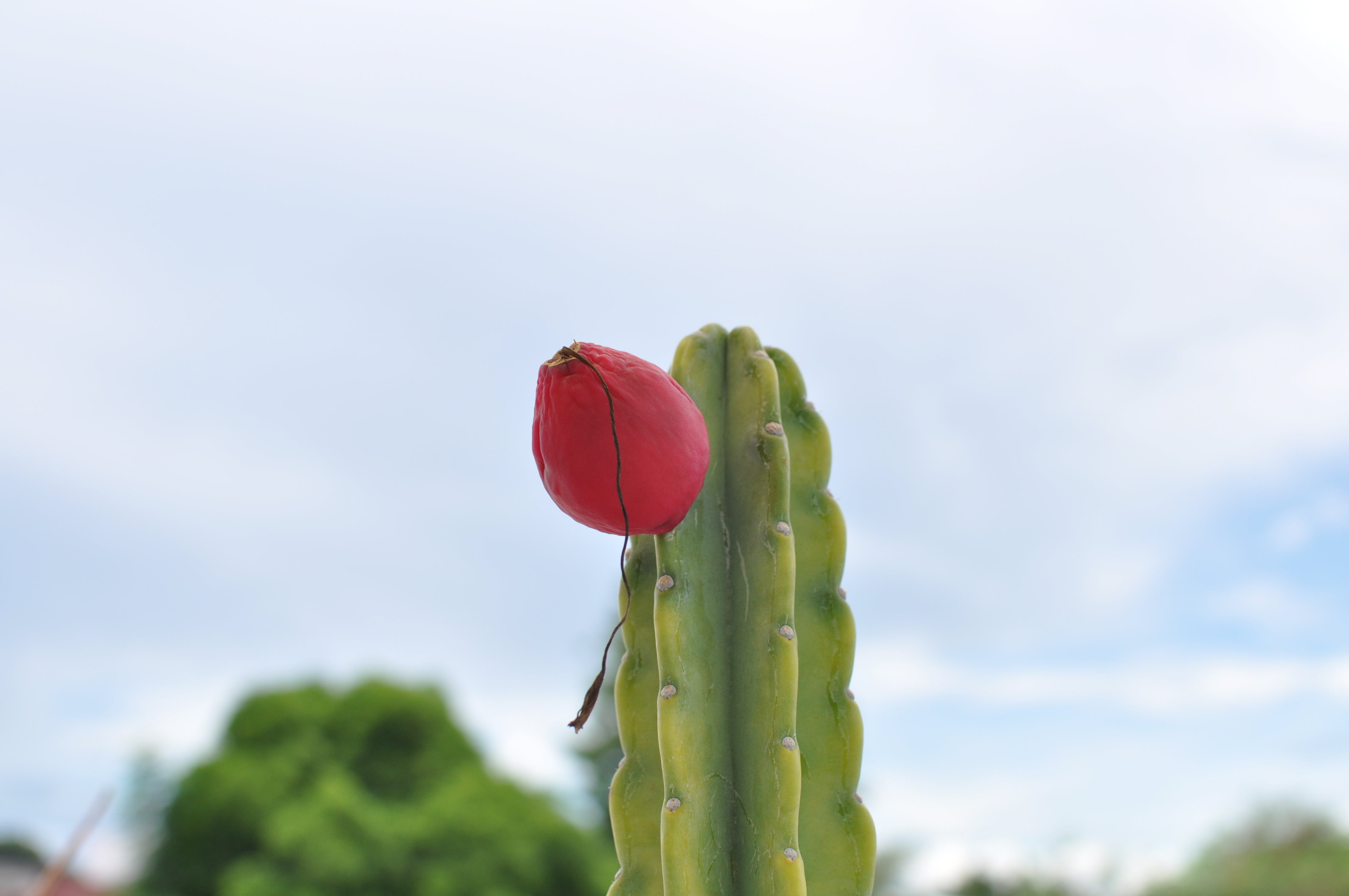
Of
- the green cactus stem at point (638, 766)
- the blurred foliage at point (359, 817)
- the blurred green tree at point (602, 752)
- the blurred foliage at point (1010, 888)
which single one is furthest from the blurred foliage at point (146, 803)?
the green cactus stem at point (638, 766)

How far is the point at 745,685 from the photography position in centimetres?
153

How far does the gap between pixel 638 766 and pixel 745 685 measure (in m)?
0.20

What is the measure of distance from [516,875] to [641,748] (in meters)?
8.40

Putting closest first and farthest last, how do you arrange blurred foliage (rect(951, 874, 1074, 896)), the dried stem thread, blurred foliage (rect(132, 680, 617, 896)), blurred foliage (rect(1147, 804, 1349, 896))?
1. the dried stem thread
2. blurred foliage (rect(132, 680, 617, 896))
3. blurred foliage (rect(951, 874, 1074, 896))
4. blurred foliage (rect(1147, 804, 1349, 896))

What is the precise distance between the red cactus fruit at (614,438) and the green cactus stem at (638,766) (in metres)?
0.18

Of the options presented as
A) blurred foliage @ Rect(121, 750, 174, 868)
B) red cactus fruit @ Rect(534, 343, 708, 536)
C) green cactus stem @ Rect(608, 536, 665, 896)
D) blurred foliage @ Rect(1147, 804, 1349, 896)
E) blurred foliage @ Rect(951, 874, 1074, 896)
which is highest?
blurred foliage @ Rect(1147, 804, 1349, 896)

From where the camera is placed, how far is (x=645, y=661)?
1576 mm

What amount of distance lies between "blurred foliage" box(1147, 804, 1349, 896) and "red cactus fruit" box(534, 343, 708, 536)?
456 inches

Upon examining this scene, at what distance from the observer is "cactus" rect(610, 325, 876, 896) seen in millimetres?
1446

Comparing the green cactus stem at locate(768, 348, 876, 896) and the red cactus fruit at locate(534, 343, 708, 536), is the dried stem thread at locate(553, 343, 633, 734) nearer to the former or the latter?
the red cactus fruit at locate(534, 343, 708, 536)

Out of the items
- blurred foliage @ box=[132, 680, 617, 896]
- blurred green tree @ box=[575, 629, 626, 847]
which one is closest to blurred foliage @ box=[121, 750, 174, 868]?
blurred foliage @ box=[132, 680, 617, 896]

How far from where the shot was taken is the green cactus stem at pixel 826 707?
60.0 inches

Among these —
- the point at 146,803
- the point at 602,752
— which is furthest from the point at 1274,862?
the point at 146,803

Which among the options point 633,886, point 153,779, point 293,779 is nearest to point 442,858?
point 293,779
